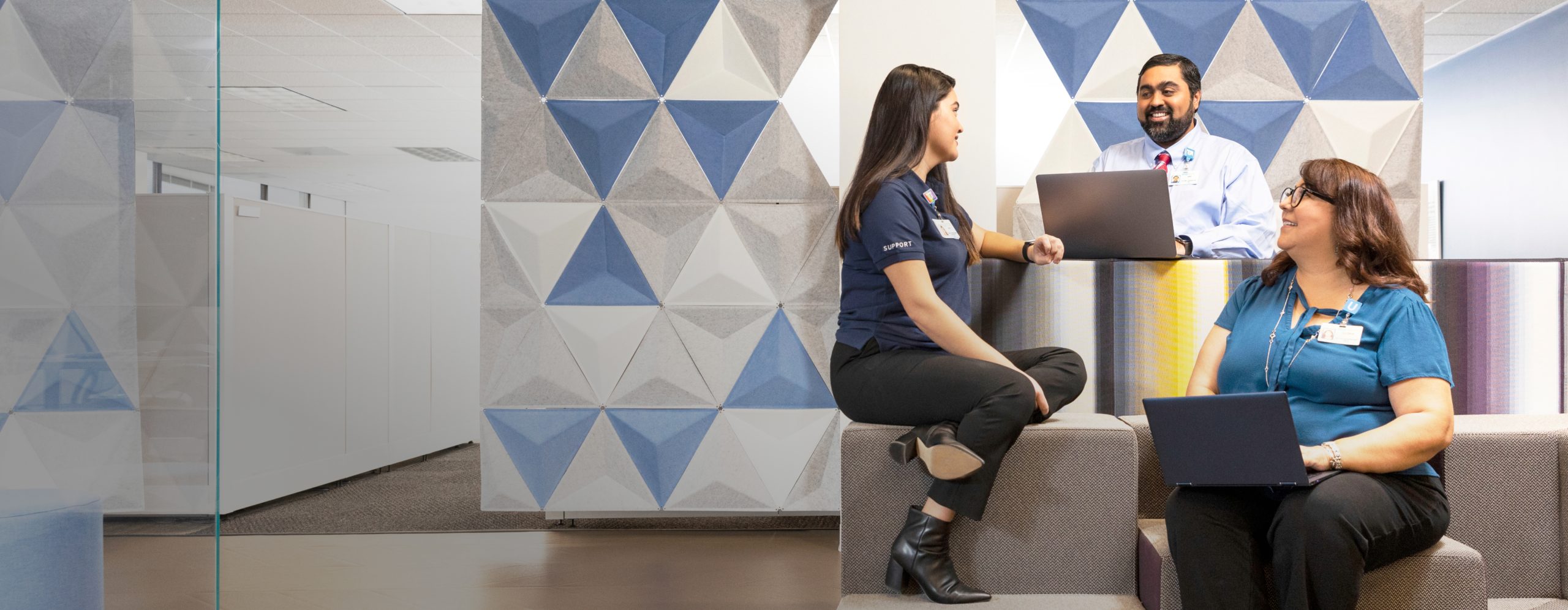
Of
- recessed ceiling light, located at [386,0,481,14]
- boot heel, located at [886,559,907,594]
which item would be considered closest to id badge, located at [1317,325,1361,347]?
boot heel, located at [886,559,907,594]

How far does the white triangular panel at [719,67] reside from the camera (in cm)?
365

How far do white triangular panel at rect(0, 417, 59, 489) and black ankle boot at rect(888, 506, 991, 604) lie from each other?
1.64 metres

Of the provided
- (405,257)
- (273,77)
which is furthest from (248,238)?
(273,77)

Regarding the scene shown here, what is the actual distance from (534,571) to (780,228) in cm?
160

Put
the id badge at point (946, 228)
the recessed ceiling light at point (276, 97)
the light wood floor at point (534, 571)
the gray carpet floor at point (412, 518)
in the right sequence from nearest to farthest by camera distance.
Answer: the id badge at point (946, 228) < the light wood floor at point (534, 571) < the gray carpet floor at point (412, 518) < the recessed ceiling light at point (276, 97)

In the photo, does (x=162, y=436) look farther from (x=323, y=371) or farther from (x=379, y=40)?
(x=379, y=40)

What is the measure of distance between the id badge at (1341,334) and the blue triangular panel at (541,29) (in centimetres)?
290

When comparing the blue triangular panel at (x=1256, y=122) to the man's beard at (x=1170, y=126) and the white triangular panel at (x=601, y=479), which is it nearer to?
the man's beard at (x=1170, y=126)

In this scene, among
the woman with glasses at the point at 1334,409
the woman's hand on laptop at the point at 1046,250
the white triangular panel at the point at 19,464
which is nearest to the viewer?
the white triangular panel at the point at 19,464

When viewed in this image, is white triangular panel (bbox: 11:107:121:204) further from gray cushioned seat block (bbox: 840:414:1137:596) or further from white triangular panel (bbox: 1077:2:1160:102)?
white triangular panel (bbox: 1077:2:1160:102)

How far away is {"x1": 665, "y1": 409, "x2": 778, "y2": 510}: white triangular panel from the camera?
3.67 meters

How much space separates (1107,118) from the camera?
374cm

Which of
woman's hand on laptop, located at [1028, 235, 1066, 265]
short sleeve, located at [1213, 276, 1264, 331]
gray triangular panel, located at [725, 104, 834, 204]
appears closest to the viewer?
short sleeve, located at [1213, 276, 1264, 331]

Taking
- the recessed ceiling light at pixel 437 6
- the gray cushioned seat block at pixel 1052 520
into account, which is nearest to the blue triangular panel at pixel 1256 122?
the gray cushioned seat block at pixel 1052 520
